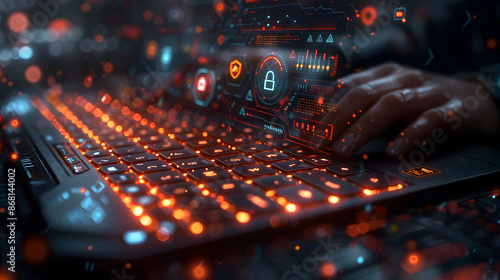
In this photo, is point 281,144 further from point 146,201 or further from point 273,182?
point 146,201

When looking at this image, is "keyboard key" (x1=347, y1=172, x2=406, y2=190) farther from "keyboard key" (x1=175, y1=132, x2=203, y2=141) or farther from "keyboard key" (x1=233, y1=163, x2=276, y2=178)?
"keyboard key" (x1=175, y1=132, x2=203, y2=141)

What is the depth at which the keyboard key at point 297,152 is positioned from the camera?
83 cm

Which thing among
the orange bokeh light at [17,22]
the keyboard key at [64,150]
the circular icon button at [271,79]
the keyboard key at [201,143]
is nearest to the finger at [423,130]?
the circular icon button at [271,79]

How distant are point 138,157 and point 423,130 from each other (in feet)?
2.15

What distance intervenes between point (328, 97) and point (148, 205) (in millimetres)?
524

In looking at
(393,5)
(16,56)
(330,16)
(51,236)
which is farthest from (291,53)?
(16,56)

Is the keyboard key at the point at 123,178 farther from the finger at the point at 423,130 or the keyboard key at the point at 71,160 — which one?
the finger at the point at 423,130

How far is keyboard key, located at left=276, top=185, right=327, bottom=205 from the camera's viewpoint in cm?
56

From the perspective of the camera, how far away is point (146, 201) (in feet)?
1.81

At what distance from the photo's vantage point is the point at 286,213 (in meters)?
0.52

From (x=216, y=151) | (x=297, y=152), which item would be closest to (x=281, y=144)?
(x=297, y=152)

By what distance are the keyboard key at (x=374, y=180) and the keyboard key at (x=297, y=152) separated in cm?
18

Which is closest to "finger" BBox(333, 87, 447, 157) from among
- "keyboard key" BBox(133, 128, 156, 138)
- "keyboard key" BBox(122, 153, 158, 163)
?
"keyboard key" BBox(122, 153, 158, 163)

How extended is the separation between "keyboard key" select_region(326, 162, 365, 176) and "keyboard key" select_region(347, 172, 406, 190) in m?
0.02
